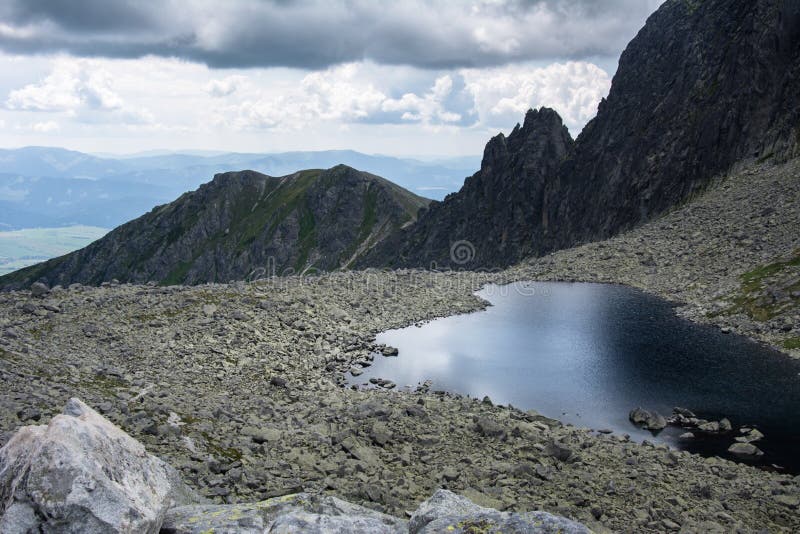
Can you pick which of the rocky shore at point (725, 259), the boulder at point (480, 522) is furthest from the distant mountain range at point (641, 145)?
the boulder at point (480, 522)

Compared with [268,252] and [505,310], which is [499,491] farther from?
[268,252]

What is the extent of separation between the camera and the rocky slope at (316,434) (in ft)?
70.0

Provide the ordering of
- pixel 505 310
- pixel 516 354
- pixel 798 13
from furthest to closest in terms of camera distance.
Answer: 1. pixel 798 13
2. pixel 505 310
3. pixel 516 354

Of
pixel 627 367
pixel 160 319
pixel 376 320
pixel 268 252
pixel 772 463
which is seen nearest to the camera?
pixel 772 463

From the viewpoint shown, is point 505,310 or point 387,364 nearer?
point 387,364

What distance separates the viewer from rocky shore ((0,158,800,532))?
70.7 feet

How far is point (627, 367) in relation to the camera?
160 feet

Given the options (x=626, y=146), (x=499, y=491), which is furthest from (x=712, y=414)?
(x=626, y=146)

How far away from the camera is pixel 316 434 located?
26016 mm

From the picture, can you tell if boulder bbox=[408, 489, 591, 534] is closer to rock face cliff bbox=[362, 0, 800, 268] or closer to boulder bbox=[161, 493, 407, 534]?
boulder bbox=[161, 493, 407, 534]

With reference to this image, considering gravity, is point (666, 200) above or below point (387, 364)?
above

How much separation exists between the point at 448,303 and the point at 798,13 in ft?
263

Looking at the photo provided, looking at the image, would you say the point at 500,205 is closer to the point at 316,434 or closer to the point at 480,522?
the point at 316,434

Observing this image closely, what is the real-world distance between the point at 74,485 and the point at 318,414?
2063 centimetres
